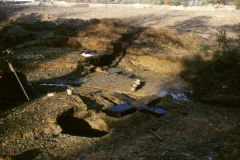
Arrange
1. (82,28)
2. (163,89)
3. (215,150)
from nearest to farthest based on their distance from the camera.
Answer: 1. (215,150)
2. (163,89)
3. (82,28)

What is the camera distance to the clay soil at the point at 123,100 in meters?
3.79

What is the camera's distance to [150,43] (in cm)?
1252

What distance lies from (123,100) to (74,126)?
1.88 metres

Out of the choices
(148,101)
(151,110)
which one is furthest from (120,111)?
(148,101)

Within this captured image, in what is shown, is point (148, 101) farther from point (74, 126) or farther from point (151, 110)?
point (74, 126)

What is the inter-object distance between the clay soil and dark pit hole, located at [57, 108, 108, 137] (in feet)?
0.09

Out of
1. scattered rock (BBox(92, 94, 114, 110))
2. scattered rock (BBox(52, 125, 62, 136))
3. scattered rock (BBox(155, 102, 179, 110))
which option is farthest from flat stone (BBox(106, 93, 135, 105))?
scattered rock (BBox(52, 125, 62, 136))

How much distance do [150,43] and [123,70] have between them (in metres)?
3.57

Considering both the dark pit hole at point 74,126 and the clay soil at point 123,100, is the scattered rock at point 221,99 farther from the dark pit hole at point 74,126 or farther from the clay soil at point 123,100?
the dark pit hole at point 74,126

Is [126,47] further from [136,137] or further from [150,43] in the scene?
[136,137]

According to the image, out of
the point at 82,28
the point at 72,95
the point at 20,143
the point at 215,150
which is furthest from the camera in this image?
the point at 82,28

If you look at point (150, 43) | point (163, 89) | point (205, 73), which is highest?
point (150, 43)

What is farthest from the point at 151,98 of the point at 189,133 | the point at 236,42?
the point at 236,42

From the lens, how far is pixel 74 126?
17.4 feet
